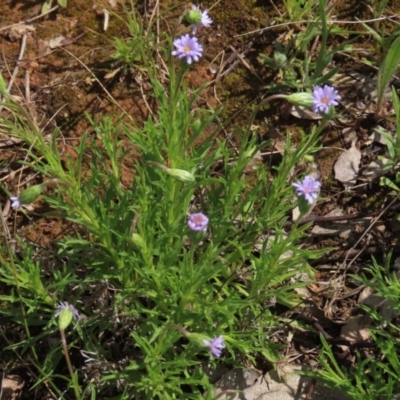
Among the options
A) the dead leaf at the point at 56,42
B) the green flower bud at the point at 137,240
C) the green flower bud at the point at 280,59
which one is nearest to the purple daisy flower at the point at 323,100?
the green flower bud at the point at 137,240

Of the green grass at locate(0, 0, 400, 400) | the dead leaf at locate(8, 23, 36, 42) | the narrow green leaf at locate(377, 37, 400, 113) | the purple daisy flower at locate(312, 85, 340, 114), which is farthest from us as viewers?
the dead leaf at locate(8, 23, 36, 42)

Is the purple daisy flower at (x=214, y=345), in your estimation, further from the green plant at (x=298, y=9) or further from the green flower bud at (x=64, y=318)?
the green plant at (x=298, y=9)

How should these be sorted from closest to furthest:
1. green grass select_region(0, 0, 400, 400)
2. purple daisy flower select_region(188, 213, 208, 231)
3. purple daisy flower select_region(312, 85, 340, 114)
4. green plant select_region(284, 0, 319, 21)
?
1. purple daisy flower select_region(188, 213, 208, 231)
2. purple daisy flower select_region(312, 85, 340, 114)
3. green grass select_region(0, 0, 400, 400)
4. green plant select_region(284, 0, 319, 21)

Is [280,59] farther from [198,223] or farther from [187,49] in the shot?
[198,223]

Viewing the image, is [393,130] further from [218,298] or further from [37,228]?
[37,228]

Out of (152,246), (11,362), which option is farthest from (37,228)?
(152,246)

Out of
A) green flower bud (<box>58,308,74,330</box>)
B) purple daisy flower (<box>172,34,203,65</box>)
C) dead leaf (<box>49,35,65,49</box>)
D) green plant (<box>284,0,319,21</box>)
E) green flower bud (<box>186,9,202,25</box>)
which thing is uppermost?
green flower bud (<box>186,9,202,25</box>)

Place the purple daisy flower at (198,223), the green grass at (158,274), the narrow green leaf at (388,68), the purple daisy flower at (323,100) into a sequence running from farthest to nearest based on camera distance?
the narrow green leaf at (388,68) → the green grass at (158,274) → the purple daisy flower at (323,100) → the purple daisy flower at (198,223)

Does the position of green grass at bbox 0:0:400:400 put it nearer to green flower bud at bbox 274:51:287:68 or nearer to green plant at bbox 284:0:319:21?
green flower bud at bbox 274:51:287:68

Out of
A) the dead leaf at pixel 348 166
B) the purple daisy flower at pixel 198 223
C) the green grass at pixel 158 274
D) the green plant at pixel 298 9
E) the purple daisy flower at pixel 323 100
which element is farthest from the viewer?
the green plant at pixel 298 9

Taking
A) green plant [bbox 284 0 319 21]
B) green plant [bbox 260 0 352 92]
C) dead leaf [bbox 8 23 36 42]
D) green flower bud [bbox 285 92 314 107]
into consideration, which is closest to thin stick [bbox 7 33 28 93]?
dead leaf [bbox 8 23 36 42]

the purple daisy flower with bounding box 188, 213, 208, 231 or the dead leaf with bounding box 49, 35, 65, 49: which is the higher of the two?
the purple daisy flower with bounding box 188, 213, 208, 231
